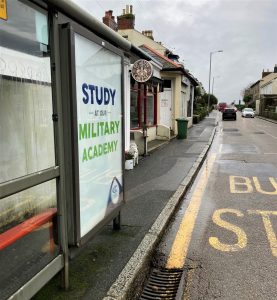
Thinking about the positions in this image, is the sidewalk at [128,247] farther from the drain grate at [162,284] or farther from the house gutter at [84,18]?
the house gutter at [84,18]

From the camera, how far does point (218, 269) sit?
4.11m

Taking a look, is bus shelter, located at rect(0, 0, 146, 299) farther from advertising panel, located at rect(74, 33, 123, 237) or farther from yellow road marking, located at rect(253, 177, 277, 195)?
yellow road marking, located at rect(253, 177, 277, 195)

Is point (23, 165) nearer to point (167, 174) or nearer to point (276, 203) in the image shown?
point (276, 203)

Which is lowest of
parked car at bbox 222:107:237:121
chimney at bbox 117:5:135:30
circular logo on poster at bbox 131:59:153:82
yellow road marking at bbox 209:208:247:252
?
yellow road marking at bbox 209:208:247:252

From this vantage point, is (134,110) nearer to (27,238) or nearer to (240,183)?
(240,183)

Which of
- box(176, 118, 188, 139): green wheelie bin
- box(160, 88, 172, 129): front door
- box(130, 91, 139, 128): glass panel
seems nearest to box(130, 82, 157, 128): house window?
box(130, 91, 139, 128): glass panel

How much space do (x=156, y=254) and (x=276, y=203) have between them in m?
3.39

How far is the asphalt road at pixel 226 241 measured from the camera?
3.74 metres

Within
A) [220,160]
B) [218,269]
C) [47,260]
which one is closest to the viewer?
[47,260]

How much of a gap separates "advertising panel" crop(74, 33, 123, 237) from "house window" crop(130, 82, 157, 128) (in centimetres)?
940

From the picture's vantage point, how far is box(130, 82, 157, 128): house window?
14051mm

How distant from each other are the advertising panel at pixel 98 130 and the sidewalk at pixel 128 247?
47 cm

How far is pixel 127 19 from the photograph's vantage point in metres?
24.9

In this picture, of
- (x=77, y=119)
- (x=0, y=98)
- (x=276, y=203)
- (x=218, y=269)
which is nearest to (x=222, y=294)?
(x=218, y=269)
